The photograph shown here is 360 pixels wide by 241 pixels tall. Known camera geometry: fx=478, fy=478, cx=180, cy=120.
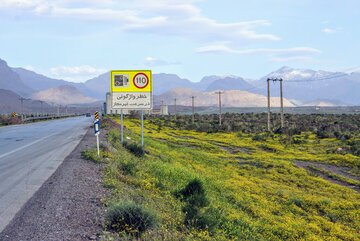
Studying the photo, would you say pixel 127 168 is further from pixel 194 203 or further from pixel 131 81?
pixel 131 81

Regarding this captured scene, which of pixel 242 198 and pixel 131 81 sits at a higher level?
pixel 131 81

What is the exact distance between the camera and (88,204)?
908 cm

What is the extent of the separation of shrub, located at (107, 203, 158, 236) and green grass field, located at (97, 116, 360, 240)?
16 centimetres

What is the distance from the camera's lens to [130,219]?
25.4 feet

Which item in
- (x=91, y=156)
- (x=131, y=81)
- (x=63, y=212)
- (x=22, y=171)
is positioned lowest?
(x=63, y=212)

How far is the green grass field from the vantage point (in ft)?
32.6

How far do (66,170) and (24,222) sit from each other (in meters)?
5.61

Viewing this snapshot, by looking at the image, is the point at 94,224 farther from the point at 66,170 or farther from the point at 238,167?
the point at 238,167

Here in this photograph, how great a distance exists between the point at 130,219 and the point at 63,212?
4.55 feet

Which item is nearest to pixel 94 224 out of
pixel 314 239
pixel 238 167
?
pixel 314 239

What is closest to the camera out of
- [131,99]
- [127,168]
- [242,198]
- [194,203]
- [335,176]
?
[194,203]

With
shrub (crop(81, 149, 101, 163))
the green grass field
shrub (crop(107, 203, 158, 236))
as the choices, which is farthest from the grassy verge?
shrub (crop(107, 203, 158, 236))

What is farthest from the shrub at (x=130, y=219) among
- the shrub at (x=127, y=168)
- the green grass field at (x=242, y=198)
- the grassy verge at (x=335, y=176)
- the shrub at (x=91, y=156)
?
the grassy verge at (x=335, y=176)

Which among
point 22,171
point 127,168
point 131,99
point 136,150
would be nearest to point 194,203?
point 127,168
